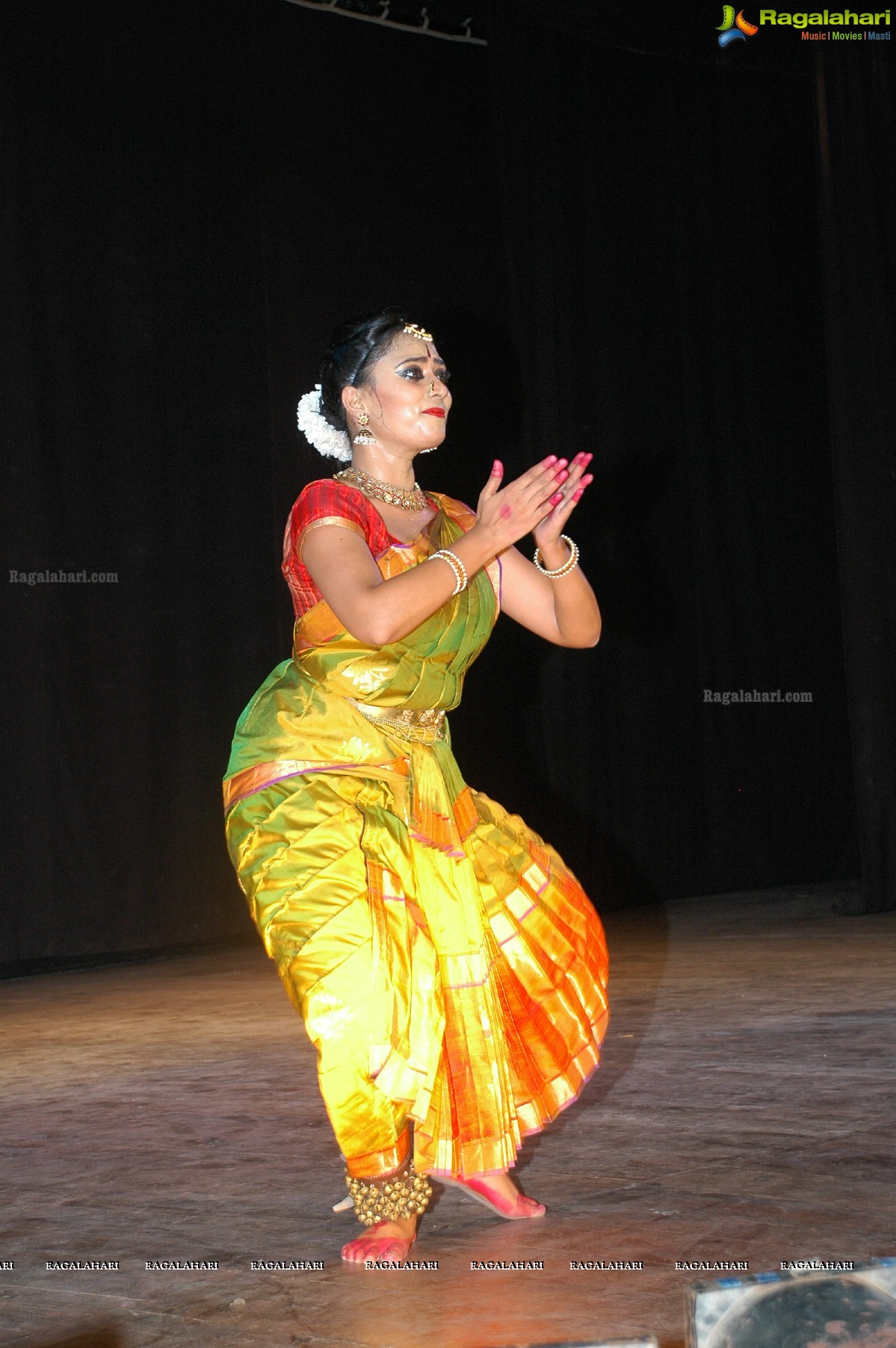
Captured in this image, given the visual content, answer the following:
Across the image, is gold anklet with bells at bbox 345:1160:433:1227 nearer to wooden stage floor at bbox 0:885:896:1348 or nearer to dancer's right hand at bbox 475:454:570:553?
wooden stage floor at bbox 0:885:896:1348

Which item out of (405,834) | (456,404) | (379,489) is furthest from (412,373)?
(456,404)

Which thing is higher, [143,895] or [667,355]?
[667,355]

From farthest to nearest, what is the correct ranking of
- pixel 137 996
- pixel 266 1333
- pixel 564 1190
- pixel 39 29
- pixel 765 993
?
pixel 39 29, pixel 137 996, pixel 765 993, pixel 564 1190, pixel 266 1333

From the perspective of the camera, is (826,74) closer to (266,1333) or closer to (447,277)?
(447,277)

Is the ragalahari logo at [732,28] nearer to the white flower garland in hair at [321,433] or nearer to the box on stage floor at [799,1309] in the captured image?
the white flower garland in hair at [321,433]

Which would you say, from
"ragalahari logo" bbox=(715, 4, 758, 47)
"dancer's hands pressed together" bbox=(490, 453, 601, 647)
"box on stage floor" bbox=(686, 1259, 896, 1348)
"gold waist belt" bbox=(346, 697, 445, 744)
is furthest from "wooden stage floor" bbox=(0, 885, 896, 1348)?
"ragalahari logo" bbox=(715, 4, 758, 47)

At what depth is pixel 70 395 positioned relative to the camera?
216 inches

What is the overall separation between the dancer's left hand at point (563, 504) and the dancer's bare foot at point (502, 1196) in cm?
96

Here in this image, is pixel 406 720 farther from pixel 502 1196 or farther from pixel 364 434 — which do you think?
pixel 502 1196

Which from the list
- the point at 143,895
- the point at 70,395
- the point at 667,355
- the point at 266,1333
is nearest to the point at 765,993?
the point at 143,895

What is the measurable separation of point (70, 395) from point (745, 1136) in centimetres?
387

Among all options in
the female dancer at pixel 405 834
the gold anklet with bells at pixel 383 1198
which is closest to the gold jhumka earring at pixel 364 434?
the female dancer at pixel 405 834

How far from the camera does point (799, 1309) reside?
40.2 inches

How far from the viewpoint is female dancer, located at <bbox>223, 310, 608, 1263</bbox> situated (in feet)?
6.96
